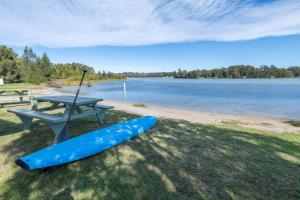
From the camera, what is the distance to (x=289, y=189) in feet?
7.90

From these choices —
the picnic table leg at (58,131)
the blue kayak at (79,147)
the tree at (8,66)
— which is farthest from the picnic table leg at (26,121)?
the tree at (8,66)

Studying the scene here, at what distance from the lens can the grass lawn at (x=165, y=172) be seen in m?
2.34

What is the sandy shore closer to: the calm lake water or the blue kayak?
the calm lake water

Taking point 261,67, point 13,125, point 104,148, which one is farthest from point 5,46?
point 261,67

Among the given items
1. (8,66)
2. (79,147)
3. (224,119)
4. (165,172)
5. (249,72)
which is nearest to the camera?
(165,172)

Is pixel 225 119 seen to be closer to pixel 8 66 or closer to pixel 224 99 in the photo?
pixel 224 99

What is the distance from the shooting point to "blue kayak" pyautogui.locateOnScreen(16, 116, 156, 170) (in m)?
2.70

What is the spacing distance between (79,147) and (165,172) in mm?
1533

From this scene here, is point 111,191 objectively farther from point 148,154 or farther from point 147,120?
point 147,120

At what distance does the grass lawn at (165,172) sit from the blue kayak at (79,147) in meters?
0.13

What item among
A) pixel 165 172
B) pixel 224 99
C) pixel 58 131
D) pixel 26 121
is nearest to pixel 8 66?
pixel 224 99

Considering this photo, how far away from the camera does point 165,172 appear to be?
2807mm

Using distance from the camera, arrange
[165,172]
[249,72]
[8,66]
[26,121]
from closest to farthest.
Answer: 1. [165,172]
2. [26,121]
3. [8,66]
4. [249,72]

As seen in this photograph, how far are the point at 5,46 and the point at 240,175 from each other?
56.7m
